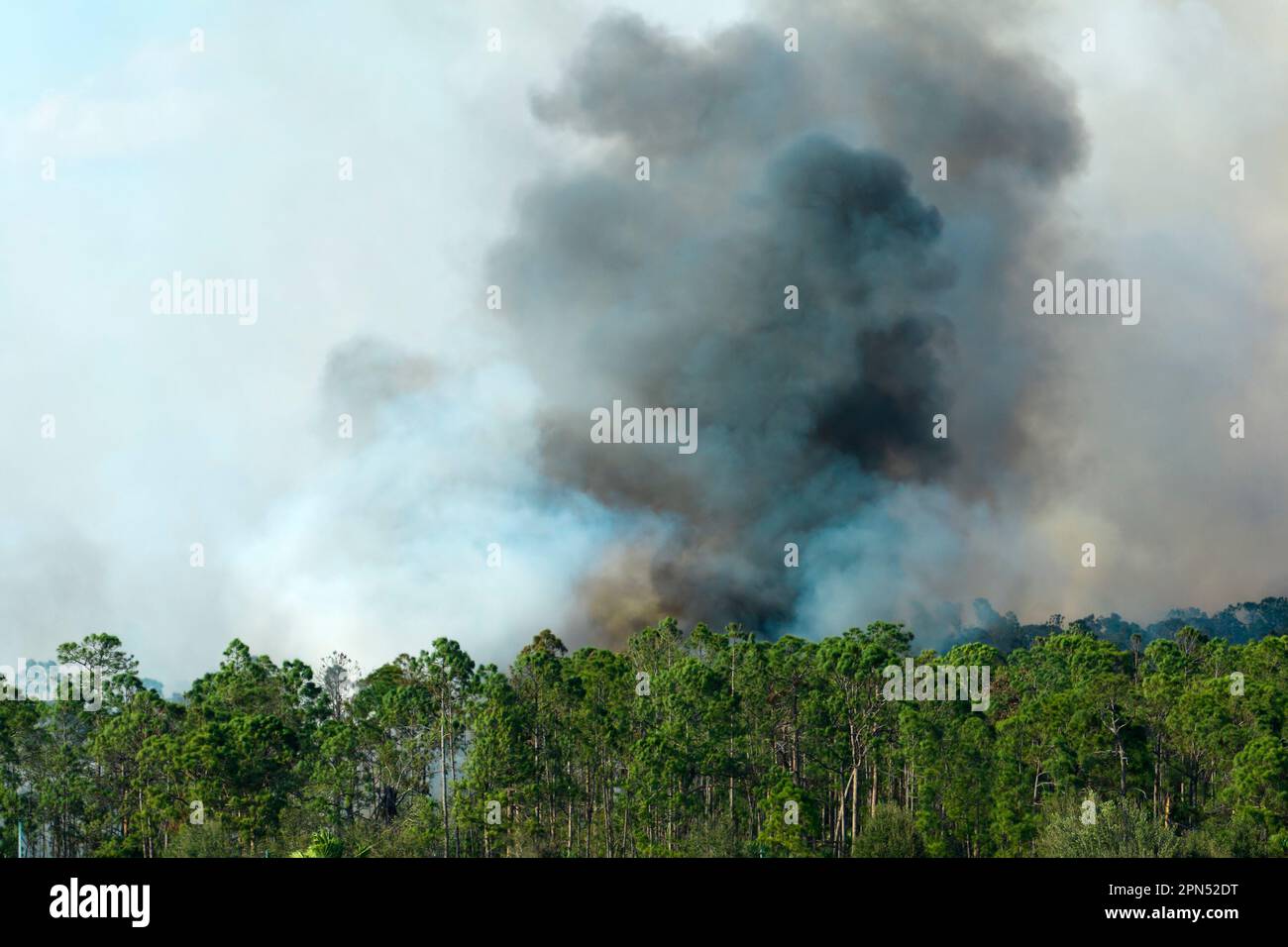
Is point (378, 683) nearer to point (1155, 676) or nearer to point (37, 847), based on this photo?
point (37, 847)

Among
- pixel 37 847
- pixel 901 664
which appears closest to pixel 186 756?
pixel 37 847

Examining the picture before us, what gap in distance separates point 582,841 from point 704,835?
8.98 metres

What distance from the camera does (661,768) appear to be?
87312mm

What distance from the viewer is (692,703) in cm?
9212

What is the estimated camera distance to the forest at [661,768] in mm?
83625

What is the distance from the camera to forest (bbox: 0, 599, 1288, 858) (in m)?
83.6

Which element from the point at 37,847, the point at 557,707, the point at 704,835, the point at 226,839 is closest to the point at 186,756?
the point at 226,839

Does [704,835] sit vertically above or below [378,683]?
below

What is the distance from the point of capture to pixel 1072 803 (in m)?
82.5
